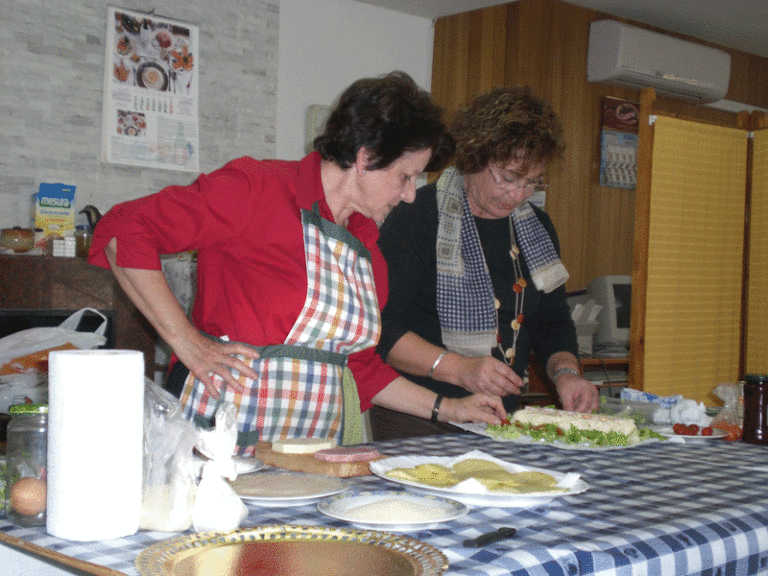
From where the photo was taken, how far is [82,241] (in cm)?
331

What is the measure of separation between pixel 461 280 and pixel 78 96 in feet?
7.07

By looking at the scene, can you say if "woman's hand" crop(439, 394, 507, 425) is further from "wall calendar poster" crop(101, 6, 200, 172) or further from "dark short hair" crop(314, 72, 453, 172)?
"wall calendar poster" crop(101, 6, 200, 172)

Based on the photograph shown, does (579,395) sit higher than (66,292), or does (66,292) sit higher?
(66,292)

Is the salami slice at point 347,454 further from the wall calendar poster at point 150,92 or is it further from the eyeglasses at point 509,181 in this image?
the wall calendar poster at point 150,92

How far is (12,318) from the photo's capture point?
124 inches

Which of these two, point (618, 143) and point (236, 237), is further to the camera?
point (618, 143)

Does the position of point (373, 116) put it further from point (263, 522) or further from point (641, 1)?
point (641, 1)

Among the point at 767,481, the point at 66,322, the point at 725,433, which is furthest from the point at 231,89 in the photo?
the point at 767,481

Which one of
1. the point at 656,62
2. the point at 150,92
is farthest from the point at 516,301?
the point at 656,62

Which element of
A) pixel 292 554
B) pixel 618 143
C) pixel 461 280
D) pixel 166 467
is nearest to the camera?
pixel 292 554

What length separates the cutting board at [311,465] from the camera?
129 cm

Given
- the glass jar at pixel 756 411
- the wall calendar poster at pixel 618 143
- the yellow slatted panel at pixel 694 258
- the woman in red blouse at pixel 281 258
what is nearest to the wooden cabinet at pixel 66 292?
the woman in red blouse at pixel 281 258

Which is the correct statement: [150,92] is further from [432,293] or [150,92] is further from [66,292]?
[432,293]

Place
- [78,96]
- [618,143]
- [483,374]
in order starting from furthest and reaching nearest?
[618,143]
[78,96]
[483,374]
